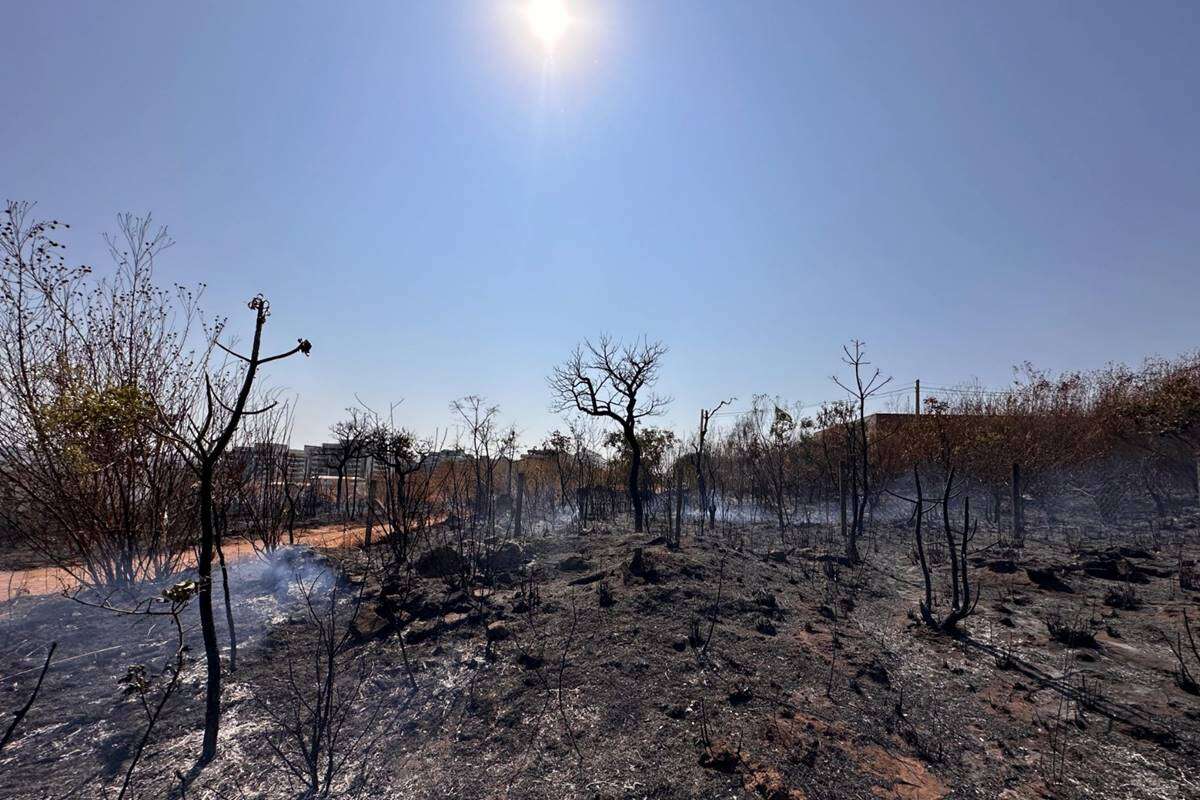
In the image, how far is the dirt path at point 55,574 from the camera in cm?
699

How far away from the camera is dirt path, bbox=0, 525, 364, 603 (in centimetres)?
699

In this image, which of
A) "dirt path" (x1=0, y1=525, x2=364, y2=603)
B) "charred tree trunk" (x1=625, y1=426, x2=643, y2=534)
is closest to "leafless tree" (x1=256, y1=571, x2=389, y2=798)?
"dirt path" (x1=0, y1=525, x2=364, y2=603)

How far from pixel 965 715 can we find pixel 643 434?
484 inches

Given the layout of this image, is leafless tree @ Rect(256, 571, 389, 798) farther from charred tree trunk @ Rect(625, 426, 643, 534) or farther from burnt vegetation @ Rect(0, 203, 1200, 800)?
charred tree trunk @ Rect(625, 426, 643, 534)

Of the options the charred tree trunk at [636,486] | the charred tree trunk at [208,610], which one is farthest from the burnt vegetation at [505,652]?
the charred tree trunk at [636,486]

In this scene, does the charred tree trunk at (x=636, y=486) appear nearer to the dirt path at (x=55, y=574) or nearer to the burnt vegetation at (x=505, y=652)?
the burnt vegetation at (x=505, y=652)

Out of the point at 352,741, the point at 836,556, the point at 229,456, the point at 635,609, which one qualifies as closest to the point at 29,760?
the point at 352,741

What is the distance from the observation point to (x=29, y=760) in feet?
10.7

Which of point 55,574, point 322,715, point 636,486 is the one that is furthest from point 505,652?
point 636,486

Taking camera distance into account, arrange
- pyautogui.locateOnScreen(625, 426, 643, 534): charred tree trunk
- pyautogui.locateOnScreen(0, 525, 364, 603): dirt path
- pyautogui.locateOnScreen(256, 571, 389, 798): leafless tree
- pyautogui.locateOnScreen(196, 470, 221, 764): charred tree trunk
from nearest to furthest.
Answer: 1. pyautogui.locateOnScreen(196, 470, 221, 764): charred tree trunk
2. pyautogui.locateOnScreen(256, 571, 389, 798): leafless tree
3. pyautogui.locateOnScreen(0, 525, 364, 603): dirt path
4. pyautogui.locateOnScreen(625, 426, 643, 534): charred tree trunk

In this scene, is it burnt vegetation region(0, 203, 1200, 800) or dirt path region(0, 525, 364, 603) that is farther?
dirt path region(0, 525, 364, 603)

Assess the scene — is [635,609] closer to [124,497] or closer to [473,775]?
[473,775]

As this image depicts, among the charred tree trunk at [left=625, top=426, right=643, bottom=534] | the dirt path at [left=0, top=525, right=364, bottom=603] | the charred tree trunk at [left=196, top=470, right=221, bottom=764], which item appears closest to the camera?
the charred tree trunk at [left=196, top=470, right=221, bottom=764]

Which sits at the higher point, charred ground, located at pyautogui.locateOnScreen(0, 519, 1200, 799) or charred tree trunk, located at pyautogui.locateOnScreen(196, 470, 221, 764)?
charred tree trunk, located at pyautogui.locateOnScreen(196, 470, 221, 764)
